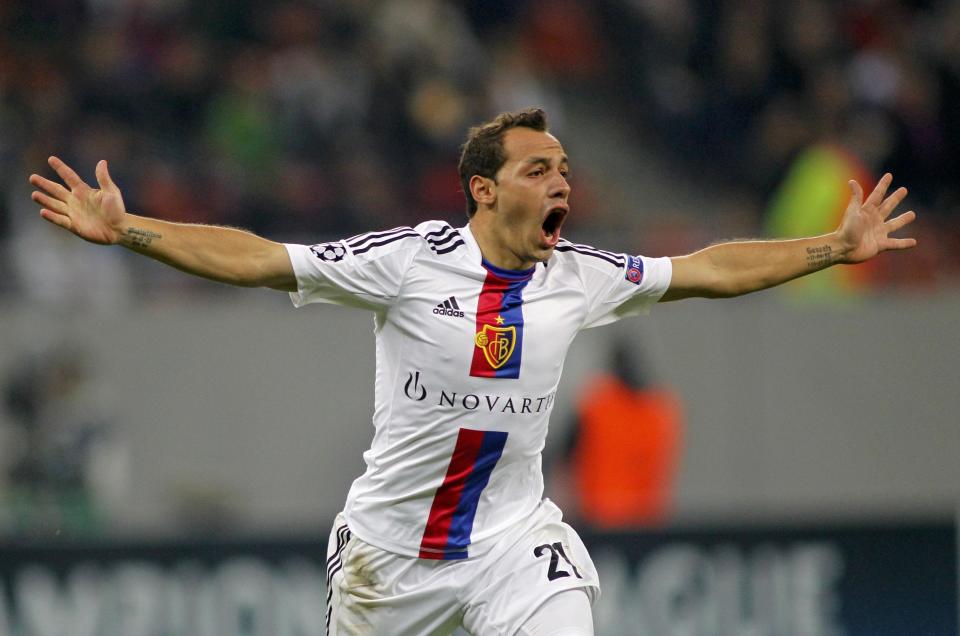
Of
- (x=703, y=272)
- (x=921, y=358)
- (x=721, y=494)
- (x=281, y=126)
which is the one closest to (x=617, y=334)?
(x=721, y=494)

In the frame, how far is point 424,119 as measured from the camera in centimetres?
1296

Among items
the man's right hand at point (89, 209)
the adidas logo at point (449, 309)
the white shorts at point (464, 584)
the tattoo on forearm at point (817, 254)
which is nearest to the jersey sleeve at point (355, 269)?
the adidas logo at point (449, 309)

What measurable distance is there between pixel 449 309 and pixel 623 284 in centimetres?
69

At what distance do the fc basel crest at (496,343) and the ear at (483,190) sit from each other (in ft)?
1.54

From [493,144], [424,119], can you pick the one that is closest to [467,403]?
A: [493,144]

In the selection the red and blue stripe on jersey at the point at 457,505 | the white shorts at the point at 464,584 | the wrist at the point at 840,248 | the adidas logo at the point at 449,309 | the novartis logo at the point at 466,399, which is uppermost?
the wrist at the point at 840,248

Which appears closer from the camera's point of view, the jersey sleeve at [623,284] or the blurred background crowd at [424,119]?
the jersey sleeve at [623,284]

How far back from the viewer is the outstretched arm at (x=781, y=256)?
5.82 m

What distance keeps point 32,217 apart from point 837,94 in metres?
6.72

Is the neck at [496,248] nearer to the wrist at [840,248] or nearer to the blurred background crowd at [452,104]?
the wrist at [840,248]

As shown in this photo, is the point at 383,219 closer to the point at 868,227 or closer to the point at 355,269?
the point at 868,227

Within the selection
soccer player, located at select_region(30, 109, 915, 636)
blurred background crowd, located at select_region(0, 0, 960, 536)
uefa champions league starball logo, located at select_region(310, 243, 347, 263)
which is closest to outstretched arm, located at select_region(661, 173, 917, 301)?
soccer player, located at select_region(30, 109, 915, 636)

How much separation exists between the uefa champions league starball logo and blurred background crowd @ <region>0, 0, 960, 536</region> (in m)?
5.70

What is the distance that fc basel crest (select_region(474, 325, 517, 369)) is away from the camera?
5.43 m
